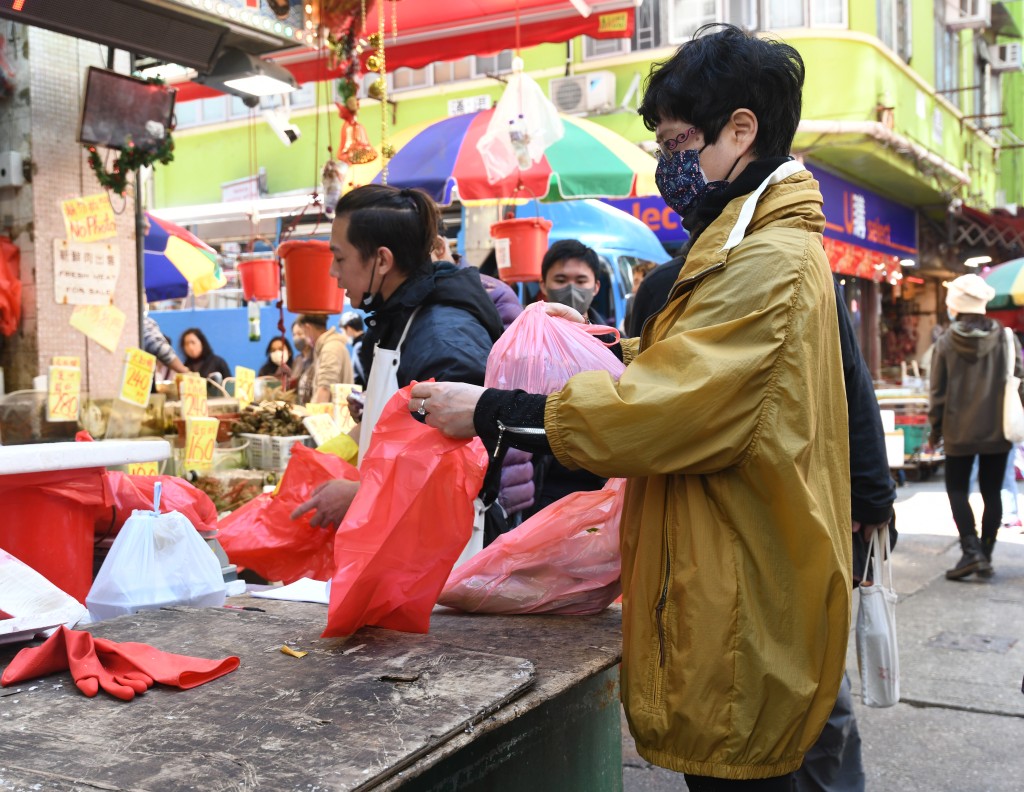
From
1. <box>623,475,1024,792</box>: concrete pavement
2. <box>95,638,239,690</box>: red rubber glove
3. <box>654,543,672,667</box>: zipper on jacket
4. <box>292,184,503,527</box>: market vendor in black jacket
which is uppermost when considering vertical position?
<box>292,184,503,527</box>: market vendor in black jacket

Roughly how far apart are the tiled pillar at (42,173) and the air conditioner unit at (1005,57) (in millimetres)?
23892

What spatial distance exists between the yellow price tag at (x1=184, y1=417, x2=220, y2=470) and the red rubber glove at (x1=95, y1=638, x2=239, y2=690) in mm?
3464

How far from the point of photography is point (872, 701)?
8.14 ft

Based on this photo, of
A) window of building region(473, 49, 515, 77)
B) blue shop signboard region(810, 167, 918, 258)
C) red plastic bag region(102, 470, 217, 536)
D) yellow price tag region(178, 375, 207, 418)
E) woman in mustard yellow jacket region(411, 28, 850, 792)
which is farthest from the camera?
window of building region(473, 49, 515, 77)

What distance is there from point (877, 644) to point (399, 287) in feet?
5.26

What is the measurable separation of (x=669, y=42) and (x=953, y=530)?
9.83 meters

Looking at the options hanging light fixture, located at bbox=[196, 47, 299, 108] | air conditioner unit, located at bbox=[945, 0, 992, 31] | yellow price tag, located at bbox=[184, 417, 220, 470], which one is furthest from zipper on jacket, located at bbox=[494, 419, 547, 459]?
air conditioner unit, located at bbox=[945, 0, 992, 31]

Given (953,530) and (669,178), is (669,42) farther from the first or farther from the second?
(669,178)

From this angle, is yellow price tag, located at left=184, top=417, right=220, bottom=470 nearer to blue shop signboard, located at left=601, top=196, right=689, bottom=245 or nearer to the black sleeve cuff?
the black sleeve cuff

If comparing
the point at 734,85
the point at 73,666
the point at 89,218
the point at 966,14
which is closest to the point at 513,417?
the point at 734,85

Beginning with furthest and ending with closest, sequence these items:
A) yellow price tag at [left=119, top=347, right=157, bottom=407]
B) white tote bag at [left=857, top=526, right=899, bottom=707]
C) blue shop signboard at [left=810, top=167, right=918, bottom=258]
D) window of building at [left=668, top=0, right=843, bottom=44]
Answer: blue shop signboard at [left=810, top=167, right=918, bottom=258], window of building at [left=668, top=0, right=843, bottom=44], yellow price tag at [left=119, top=347, right=157, bottom=407], white tote bag at [left=857, top=526, right=899, bottom=707]

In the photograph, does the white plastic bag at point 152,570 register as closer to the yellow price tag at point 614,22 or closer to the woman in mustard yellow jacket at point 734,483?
the woman in mustard yellow jacket at point 734,483

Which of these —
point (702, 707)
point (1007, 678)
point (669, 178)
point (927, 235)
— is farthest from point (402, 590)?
point (927, 235)

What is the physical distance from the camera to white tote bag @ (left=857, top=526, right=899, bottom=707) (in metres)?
2.46
